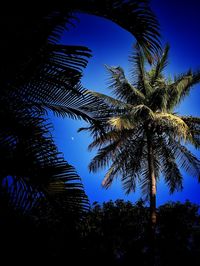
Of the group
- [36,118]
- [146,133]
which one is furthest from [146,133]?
[36,118]

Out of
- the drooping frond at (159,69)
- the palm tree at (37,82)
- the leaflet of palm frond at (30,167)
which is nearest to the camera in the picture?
the palm tree at (37,82)

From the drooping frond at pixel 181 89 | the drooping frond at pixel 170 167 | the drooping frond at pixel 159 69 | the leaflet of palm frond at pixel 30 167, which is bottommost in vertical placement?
the leaflet of palm frond at pixel 30 167

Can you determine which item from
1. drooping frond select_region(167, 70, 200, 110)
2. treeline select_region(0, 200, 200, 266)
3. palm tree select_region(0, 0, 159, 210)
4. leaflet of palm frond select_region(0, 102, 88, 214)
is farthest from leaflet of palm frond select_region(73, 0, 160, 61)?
drooping frond select_region(167, 70, 200, 110)

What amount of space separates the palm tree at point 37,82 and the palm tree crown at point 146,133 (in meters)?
8.51

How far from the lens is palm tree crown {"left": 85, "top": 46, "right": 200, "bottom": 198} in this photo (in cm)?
1227

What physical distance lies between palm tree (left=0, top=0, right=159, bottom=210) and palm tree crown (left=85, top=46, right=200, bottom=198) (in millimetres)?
8512

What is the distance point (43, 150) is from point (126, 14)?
1.76 m

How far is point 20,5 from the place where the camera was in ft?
8.43

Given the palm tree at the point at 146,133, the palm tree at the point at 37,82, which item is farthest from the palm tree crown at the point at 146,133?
the palm tree at the point at 37,82

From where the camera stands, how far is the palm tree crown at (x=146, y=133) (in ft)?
40.2

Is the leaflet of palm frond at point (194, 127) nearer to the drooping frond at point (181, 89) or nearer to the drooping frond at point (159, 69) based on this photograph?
the drooping frond at point (181, 89)

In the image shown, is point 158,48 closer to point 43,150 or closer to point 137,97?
point 43,150

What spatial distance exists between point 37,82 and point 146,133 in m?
10.1

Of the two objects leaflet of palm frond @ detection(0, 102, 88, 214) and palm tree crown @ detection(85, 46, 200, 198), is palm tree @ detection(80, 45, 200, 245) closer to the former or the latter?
palm tree crown @ detection(85, 46, 200, 198)
